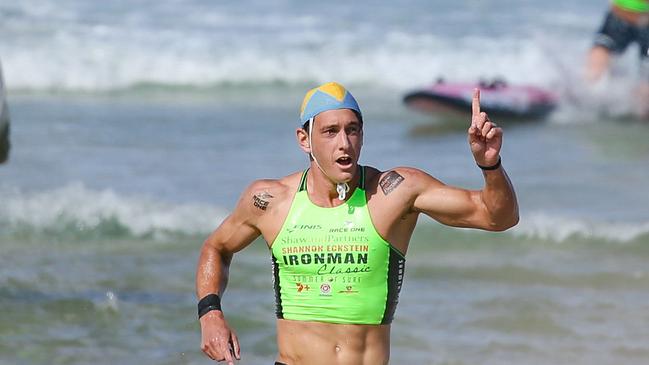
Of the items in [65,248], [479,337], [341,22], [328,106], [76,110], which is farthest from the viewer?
[341,22]

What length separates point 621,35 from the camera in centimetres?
1689

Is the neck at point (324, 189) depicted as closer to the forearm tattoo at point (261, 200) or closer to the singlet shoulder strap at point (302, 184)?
the singlet shoulder strap at point (302, 184)

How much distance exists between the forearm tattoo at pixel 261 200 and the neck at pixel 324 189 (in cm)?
18

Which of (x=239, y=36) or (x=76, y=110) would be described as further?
(x=239, y=36)

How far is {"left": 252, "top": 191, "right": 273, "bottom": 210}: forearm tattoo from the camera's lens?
5195mm

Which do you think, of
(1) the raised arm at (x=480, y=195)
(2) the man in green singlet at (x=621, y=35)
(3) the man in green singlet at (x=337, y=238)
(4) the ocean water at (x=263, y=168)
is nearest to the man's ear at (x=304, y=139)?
(3) the man in green singlet at (x=337, y=238)

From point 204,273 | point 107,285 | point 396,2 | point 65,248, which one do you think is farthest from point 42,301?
point 396,2

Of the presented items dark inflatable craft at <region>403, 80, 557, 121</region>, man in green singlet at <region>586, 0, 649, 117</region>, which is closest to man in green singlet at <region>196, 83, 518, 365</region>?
man in green singlet at <region>586, 0, 649, 117</region>

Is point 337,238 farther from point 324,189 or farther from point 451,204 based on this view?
point 451,204

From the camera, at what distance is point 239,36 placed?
75.5 ft

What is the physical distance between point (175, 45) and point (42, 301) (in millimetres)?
14088

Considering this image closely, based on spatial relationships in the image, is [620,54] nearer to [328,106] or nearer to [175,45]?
[175,45]

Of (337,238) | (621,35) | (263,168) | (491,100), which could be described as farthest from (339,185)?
(491,100)

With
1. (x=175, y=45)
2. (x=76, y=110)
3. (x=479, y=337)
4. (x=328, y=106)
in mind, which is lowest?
(x=479, y=337)
